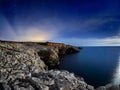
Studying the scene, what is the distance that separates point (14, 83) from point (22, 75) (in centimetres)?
456

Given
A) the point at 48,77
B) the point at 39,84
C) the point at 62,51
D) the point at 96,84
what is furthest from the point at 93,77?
the point at 62,51

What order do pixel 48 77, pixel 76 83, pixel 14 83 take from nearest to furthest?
1. pixel 14 83
2. pixel 48 77
3. pixel 76 83

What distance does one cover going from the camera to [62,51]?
138 meters

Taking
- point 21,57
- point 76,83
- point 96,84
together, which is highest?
point 21,57

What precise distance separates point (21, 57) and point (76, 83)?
1806 cm

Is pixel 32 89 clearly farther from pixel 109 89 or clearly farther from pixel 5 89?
pixel 109 89

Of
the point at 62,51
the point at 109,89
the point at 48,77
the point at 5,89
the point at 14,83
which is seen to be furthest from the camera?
the point at 62,51

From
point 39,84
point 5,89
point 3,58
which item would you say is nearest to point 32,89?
point 39,84

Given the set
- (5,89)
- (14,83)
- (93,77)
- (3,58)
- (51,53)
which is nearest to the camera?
(5,89)

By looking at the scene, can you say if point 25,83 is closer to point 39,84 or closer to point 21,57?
point 39,84

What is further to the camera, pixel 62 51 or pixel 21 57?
pixel 62 51

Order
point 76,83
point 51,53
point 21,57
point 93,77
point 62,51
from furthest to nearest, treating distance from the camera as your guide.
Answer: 1. point 62,51
2. point 51,53
3. point 93,77
4. point 21,57
5. point 76,83

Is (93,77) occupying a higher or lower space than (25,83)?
lower

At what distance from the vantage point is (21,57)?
41562mm
